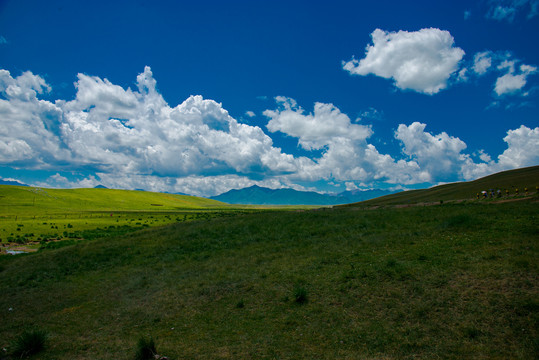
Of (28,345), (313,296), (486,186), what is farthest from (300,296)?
(486,186)

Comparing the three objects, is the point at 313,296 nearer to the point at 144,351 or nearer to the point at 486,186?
the point at 144,351

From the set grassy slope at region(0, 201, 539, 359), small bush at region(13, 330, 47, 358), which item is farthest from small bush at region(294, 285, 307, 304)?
small bush at region(13, 330, 47, 358)

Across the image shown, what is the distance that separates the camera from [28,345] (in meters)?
12.5

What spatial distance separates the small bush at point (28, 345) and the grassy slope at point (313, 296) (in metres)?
0.66

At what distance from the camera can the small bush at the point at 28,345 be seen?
1238 centimetres

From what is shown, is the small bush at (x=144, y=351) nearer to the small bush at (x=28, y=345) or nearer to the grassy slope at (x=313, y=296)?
the grassy slope at (x=313, y=296)

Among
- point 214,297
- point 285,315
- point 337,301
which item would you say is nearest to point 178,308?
point 214,297

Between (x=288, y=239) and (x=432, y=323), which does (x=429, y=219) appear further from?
(x=432, y=323)

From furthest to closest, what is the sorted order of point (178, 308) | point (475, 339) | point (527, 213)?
point (527, 213), point (178, 308), point (475, 339)

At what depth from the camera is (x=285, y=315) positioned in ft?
45.6

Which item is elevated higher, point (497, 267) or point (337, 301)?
point (497, 267)

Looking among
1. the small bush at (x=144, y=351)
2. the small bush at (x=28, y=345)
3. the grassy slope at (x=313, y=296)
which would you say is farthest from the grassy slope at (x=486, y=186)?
the small bush at (x=28, y=345)

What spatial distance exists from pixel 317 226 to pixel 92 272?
23.8 metres

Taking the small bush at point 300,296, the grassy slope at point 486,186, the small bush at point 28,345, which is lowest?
the small bush at point 28,345
